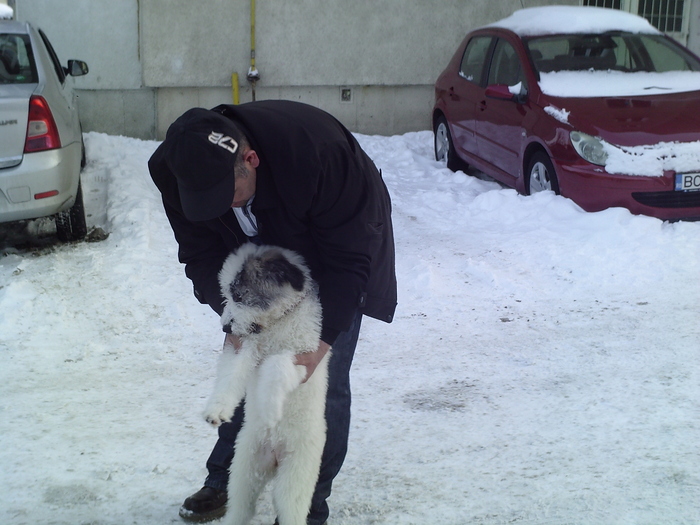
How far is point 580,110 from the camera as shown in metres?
7.13

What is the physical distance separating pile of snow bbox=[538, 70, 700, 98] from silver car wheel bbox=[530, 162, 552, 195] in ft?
2.32

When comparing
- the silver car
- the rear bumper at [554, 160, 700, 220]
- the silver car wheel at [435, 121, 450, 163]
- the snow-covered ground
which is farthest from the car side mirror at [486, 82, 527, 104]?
the silver car

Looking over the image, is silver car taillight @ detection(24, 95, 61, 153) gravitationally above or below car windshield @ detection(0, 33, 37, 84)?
below

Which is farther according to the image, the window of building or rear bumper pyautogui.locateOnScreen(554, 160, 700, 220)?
the window of building

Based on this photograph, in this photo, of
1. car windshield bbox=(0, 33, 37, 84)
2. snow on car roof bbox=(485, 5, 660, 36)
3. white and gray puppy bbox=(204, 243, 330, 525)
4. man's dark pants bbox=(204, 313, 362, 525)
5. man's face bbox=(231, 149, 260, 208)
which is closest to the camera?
man's face bbox=(231, 149, 260, 208)

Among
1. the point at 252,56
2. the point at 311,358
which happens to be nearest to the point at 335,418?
the point at 311,358

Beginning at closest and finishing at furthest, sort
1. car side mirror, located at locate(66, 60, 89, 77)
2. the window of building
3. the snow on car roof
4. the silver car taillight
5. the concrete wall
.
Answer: the silver car taillight, car side mirror, located at locate(66, 60, 89, 77), the snow on car roof, the concrete wall, the window of building

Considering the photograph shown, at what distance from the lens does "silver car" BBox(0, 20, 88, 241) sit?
5766 mm

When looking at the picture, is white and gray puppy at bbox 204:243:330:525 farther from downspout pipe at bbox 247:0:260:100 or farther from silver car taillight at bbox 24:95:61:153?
downspout pipe at bbox 247:0:260:100

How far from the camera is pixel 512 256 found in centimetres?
640

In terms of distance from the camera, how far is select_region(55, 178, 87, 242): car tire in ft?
21.7

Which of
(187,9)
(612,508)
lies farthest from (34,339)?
(187,9)

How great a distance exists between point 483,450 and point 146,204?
15.9 feet

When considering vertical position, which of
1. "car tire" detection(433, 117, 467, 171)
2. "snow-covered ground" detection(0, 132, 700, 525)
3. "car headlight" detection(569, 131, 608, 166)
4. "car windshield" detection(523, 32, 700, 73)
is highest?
"car windshield" detection(523, 32, 700, 73)
